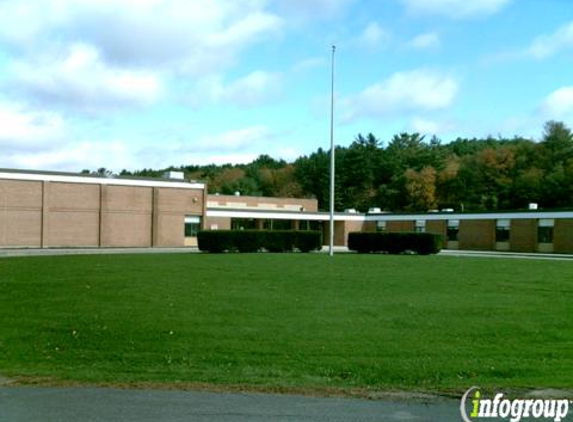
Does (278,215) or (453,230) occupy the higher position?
(278,215)

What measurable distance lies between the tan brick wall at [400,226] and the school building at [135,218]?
1.91 metres

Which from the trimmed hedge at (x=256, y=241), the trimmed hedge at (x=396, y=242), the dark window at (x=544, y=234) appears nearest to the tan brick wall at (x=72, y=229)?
the trimmed hedge at (x=256, y=241)

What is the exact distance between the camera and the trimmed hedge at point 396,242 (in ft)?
169

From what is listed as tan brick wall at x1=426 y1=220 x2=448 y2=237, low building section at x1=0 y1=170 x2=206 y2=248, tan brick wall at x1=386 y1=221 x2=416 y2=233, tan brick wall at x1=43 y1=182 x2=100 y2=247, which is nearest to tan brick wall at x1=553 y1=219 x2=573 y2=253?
tan brick wall at x1=426 y1=220 x2=448 y2=237

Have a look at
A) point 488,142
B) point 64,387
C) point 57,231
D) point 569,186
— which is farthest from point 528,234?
point 64,387

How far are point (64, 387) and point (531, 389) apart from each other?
572cm

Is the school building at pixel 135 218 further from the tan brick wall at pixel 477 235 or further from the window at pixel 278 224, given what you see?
the window at pixel 278 224

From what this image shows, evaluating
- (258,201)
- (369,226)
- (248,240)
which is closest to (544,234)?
(369,226)

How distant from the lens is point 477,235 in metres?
73.1

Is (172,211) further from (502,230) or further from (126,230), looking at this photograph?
(502,230)

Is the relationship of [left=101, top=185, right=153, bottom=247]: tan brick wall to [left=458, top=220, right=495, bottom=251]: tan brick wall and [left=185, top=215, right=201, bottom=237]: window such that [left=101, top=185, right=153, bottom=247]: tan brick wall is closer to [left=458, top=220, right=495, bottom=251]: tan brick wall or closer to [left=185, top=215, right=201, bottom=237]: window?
[left=185, top=215, right=201, bottom=237]: window

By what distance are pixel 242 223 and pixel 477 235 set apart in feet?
92.3

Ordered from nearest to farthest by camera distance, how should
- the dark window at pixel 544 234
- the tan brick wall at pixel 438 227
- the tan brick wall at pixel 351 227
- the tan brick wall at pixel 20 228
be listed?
the tan brick wall at pixel 20 228
the dark window at pixel 544 234
the tan brick wall at pixel 438 227
the tan brick wall at pixel 351 227

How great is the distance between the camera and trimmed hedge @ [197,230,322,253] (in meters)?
50.1
